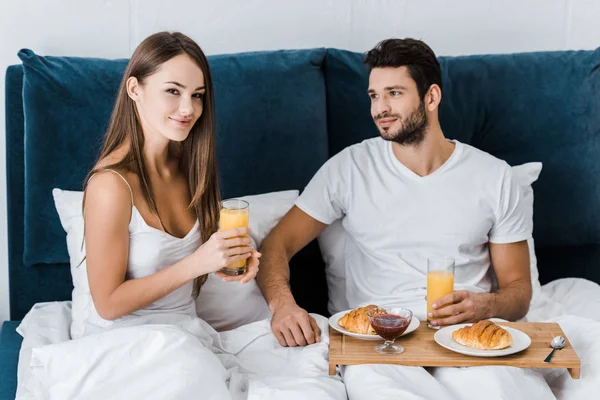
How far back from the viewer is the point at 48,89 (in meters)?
2.56

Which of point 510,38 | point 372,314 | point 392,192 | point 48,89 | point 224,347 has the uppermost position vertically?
point 510,38

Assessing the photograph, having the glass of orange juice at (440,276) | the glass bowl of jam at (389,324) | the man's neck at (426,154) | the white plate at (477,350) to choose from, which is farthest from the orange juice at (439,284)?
the man's neck at (426,154)

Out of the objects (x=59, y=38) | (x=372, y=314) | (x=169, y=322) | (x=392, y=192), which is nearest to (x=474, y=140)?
(x=392, y=192)

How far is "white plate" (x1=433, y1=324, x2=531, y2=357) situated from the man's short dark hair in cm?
79

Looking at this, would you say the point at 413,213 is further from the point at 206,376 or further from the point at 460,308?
the point at 206,376

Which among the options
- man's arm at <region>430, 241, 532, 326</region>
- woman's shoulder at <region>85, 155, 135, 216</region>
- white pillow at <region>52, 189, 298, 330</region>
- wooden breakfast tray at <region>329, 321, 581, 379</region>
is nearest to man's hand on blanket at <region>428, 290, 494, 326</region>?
man's arm at <region>430, 241, 532, 326</region>

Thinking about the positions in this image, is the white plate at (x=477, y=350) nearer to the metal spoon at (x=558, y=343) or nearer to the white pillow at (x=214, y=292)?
the metal spoon at (x=558, y=343)

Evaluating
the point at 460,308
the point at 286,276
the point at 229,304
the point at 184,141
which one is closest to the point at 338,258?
the point at 286,276

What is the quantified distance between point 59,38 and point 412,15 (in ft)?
4.19

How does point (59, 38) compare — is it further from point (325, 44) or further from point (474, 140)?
point (474, 140)

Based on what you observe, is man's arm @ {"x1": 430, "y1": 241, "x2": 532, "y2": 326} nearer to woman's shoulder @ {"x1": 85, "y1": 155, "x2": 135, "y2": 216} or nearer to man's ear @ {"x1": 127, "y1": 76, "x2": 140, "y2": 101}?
woman's shoulder @ {"x1": 85, "y1": 155, "x2": 135, "y2": 216}

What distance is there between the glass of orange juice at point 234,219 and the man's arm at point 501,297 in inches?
22.2

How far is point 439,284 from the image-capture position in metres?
2.27

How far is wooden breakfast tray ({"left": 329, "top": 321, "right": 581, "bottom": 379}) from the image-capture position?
6.63ft
